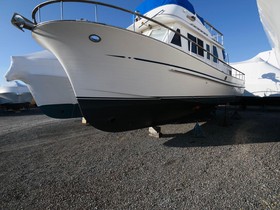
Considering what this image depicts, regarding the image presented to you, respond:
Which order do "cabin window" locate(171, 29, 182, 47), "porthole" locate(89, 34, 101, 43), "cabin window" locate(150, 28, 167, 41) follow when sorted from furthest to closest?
"cabin window" locate(150, 28, 167, 41), "cabin window" locate(171, 29, 182, 47), "porthole" locate(89, 34, 101, 43)

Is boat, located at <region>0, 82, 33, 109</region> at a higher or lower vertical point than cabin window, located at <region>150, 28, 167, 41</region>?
lower

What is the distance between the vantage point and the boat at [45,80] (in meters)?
5.87

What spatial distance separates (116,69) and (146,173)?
1860 millimetres

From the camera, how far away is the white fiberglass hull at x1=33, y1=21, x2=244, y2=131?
297cm

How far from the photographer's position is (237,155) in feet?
10.6

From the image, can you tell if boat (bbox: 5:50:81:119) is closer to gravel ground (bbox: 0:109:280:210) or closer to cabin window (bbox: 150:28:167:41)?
gravel ground (bbox: 0:109:280:210)

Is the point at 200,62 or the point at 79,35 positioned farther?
the point at 200,62

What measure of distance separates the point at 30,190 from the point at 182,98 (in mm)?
3397

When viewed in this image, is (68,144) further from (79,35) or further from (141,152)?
(79,35)

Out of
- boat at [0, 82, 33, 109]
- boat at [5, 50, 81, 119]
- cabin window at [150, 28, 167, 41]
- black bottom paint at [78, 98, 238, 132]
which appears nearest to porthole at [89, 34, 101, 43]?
black bottom paint at [78, 98, 238, 132]

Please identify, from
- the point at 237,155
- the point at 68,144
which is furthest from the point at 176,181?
the point at 68,144

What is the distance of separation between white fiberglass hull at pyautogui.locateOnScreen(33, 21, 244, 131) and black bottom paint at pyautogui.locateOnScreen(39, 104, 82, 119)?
11.1ft

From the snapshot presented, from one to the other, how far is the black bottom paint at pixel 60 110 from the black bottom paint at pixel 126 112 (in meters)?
3.56

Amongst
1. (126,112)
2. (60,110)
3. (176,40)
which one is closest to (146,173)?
(126,112)
